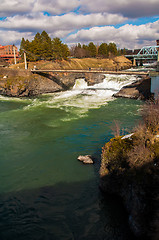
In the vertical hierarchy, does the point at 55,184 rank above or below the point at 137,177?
below

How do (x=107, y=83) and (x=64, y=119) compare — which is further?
(x=107, y=83)

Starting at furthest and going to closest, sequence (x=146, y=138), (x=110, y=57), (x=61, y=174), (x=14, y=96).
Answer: (x=110, y=57) < (x=14, y=96) < (x=61, y=174) < (x=146, y=138)

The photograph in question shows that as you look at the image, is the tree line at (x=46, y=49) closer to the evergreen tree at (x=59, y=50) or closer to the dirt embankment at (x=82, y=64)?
the evergreen tree at (x=59, y=50)

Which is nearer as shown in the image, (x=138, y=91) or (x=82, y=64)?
(x=138, y=91)

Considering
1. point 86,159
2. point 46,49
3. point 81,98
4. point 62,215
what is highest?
point 46,49

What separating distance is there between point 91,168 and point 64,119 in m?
12.4

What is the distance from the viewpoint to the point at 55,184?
37.9ft

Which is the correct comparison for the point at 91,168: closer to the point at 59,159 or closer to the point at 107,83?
the point at 59,159

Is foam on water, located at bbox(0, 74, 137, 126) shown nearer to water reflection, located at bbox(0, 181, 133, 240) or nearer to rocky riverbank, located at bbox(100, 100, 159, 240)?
water reflection, located at bbox(0, 181, 133, 240)

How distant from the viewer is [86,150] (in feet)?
51.3

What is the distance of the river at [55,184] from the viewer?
848 cm

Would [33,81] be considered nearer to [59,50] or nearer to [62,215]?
[59,50]

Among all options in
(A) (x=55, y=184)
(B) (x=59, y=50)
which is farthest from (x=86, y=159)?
(B) (x=59, y=50)

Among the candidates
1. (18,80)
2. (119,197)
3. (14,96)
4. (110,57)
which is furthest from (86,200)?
(110,57)
